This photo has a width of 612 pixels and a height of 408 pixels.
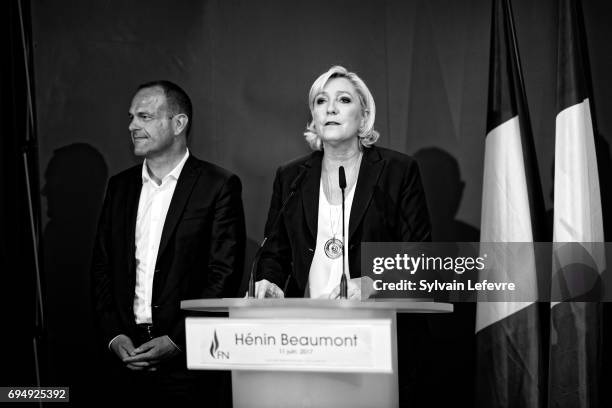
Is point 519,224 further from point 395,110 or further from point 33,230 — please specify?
point 33,230

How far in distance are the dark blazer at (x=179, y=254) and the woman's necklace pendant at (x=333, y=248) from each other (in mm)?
532

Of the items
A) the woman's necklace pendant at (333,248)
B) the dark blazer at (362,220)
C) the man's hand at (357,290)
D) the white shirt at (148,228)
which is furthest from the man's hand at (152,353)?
the man's hand at (357,290)

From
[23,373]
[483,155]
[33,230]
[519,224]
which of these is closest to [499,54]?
[483,155]

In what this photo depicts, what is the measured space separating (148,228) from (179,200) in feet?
0.80

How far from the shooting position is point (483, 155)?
4488mm

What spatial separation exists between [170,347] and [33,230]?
3.86ft

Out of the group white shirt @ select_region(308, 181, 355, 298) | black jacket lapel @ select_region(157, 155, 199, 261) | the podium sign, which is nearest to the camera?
the podium sign

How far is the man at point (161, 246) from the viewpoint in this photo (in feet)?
12.9

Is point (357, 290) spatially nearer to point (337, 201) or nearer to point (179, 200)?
point (337, 201)

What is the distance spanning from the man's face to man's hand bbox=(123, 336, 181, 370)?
1127 mm

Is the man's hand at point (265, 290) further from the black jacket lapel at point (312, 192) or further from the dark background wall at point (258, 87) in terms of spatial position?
the dark background wall at point (258, 87)

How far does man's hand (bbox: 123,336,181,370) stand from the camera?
385 cm

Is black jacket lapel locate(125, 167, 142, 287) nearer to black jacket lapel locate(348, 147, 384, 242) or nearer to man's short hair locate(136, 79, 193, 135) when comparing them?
man's short hair locate(136, 79, 193, 135)

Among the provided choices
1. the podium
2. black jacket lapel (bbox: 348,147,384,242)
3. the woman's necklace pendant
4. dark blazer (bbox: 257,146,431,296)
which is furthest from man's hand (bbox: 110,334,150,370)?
the podium
